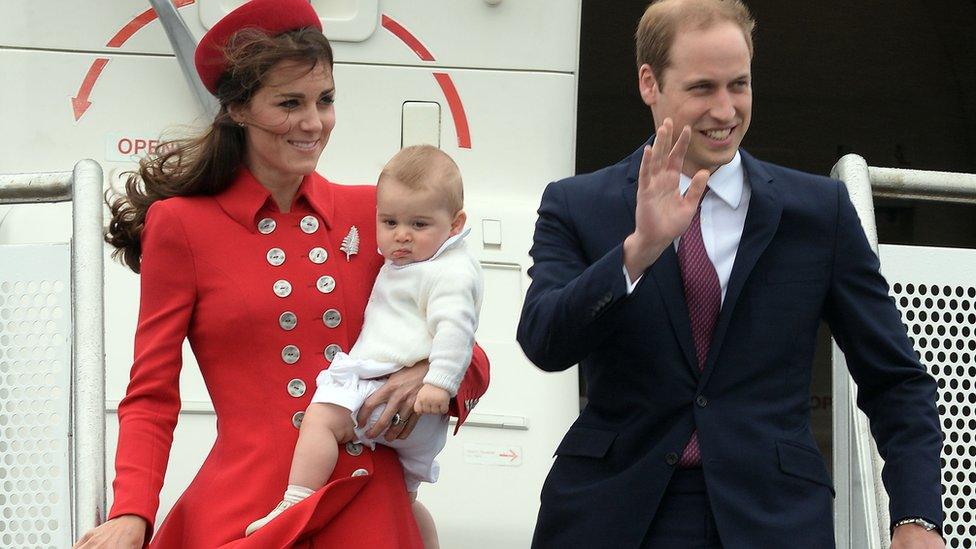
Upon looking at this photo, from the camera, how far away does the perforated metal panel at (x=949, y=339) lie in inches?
122

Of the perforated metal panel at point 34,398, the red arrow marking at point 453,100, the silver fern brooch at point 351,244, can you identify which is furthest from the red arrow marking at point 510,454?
the silver fern brooch at point 351,244

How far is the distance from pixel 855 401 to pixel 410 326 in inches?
36.3

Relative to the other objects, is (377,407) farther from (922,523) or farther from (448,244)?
(922,523)

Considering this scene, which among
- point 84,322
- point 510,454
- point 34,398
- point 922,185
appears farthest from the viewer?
point 510,454

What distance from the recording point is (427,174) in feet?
8.23

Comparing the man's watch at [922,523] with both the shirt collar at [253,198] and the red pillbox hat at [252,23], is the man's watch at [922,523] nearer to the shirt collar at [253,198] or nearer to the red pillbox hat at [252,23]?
the shirt collar at [253,198]

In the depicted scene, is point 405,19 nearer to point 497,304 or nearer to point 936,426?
point 497,304

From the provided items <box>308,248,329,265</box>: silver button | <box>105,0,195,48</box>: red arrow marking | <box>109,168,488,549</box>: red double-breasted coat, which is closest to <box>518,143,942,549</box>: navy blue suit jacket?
<box>109,168,488,549</box>: red double-breasted coat

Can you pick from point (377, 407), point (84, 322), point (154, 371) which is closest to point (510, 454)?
point (84, 322)

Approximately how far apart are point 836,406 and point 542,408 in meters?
1.16

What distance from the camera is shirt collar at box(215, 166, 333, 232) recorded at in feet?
→ 8.25

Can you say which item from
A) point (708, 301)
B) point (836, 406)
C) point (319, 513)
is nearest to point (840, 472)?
point (836, 406)

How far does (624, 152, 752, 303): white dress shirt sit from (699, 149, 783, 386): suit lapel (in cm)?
2

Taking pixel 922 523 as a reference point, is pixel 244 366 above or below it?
above
